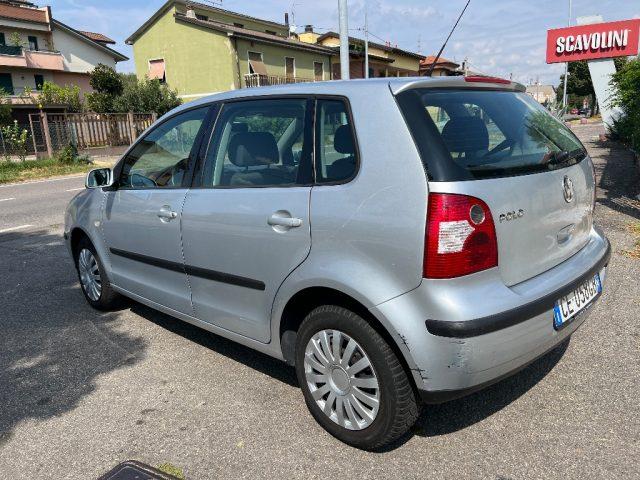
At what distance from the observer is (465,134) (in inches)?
92.4

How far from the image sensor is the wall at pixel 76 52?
4212cm

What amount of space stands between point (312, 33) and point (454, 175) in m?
48.2

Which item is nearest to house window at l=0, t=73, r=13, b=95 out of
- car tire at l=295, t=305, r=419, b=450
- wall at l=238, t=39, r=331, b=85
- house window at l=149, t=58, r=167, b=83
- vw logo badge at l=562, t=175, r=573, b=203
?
house window at l=149, t=58, r=167, b=83

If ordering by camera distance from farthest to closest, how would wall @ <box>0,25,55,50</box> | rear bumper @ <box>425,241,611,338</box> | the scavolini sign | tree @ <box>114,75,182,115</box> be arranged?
wall @ <box>0,25,55,50</box>
tree @ <box>114,75,182,115</box>
the scavolini sign
rear bumper @ <box>425,241,611,338</box>

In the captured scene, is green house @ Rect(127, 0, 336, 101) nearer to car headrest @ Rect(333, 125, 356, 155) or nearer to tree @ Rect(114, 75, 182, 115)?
tree @ Rect(114, 75, 182, 115)

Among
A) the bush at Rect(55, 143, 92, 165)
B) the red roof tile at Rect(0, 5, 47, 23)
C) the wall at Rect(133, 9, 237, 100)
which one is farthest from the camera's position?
the red roof tile at Rect(0, 5, 47, 23)

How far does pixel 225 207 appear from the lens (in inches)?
114

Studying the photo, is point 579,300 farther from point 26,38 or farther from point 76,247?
point 26,38

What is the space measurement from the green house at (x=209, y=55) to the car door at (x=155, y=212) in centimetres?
2838

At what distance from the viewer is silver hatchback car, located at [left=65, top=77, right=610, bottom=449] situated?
Answer: 83.3 inches

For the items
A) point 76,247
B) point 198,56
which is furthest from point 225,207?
point 198,56

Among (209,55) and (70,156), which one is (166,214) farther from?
(209,55)

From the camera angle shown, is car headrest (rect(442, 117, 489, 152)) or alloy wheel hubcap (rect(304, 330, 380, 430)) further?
alloy wheel hubcap (rect(304, 330, 380, 430))

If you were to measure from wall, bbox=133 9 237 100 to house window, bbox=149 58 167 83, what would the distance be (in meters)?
0.29
